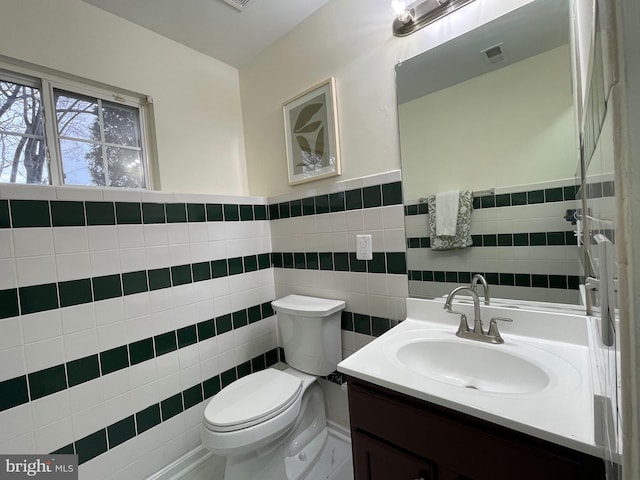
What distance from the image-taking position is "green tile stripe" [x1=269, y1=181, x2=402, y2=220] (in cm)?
133

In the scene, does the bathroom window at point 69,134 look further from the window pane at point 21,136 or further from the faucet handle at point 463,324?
the faucet handle at point 463,324

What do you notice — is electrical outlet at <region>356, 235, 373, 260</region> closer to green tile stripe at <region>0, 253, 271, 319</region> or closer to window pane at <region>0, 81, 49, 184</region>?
green tile stripe at <region>0, 253, 271, 319</region>

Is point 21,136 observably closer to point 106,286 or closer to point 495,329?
point 106,286

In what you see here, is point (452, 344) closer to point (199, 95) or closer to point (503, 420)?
point (503, 420)

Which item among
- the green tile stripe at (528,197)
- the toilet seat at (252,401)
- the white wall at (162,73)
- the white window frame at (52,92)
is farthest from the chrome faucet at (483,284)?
the white window frame at (52,92)

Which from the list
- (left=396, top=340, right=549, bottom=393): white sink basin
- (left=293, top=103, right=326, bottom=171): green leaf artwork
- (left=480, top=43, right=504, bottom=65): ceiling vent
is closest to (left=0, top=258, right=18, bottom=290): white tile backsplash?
(left=293, top=103, right=326, bottom=171): green leaf artwork

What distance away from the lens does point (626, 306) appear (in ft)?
0.74

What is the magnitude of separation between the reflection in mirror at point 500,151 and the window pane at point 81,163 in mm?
1543

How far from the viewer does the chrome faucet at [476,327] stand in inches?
39.9

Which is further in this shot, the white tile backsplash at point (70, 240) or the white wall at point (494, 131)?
the white tile backsplash at point (70, 240)

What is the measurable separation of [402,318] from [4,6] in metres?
2.15

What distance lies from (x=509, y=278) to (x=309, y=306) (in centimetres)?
92

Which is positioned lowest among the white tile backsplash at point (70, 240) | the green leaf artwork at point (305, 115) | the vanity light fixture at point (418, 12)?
the white tile backsplash at point (70, 240)

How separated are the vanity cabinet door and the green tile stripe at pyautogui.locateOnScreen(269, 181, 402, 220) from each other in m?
0.95
